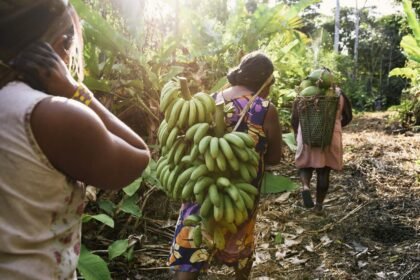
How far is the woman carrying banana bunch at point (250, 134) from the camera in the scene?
90.9 inches

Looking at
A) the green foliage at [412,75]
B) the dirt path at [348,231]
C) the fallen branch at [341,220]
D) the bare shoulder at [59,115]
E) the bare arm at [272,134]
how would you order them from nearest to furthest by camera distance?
the bare shoulder at [59,115] → the bare arm at [272,134] → the dirt path at [348,231] → the fallen branch at [341,220] → the green foliage at [412,75]

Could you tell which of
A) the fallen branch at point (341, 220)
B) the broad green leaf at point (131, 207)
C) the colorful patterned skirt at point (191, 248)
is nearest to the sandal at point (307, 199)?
the fallen branch at point (341, 220)

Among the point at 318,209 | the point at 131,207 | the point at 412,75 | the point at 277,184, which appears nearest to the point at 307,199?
the point at 318,209

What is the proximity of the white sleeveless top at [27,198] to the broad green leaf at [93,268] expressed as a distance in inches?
59.8

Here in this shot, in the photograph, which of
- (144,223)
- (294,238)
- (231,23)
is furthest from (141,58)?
(231,23)

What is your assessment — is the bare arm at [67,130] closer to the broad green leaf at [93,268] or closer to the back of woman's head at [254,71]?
the back of woman's head at [254,71]

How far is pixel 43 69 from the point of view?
3.33 feet

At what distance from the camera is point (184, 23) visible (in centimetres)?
684

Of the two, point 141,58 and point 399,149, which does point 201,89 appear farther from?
point 399,149

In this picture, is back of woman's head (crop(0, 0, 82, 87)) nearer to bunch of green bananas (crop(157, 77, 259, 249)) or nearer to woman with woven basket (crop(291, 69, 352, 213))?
bunch of green bananas (crop(157, 77, 259, 249))

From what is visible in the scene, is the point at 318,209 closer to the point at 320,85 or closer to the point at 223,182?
the point at 320,85

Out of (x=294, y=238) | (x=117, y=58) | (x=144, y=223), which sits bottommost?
(x=294, y=238)

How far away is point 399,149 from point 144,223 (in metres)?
4.90

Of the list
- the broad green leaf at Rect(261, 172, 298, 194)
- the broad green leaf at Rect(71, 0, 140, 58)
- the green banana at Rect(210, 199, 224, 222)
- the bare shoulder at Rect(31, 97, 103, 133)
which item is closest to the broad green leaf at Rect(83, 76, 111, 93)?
A: the broad green leaf at Rect(71, 0, 140, 58)
